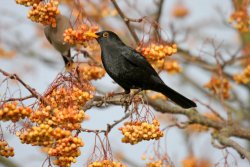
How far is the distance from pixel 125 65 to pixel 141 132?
1.32 m

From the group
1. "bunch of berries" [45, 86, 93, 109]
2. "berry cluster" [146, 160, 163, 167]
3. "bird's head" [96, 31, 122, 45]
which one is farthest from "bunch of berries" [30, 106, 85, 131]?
"bird's head" [96, 31, 122, 45]

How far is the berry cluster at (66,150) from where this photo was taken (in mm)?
2826

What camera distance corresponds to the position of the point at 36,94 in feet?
10.4

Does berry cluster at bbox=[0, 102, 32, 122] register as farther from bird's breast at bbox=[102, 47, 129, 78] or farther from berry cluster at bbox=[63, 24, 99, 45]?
bird's breast at bbox=[102, 47, 129, 78]

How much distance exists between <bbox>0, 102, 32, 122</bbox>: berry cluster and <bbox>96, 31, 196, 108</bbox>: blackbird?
1527 mm

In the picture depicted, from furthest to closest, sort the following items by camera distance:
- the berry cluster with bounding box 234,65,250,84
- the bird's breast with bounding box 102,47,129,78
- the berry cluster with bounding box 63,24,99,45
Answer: the berry cluster with bounding box 234,65,250,84, the bird's breast with bounding box 102,47,129,78, the berry cluster with bounding box 63,24,99,45

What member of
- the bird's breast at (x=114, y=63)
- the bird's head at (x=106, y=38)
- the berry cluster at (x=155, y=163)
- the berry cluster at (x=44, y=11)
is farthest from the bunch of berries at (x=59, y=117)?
the bird's head at (x=106, y=38)

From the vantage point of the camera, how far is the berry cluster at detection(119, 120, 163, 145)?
3.15m

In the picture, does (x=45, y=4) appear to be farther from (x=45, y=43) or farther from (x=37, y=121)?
(x=45, y=43)

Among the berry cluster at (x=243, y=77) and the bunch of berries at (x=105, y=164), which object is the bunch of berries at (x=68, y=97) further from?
the berry cluster at (x=243, y=77)

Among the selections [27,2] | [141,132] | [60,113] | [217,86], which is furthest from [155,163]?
[217,86]

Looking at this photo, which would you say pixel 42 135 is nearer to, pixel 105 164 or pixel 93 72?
pixel 105 164

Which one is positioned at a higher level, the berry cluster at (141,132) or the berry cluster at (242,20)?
the berry cluster at (242,20)

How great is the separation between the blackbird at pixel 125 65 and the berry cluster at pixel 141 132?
120cm
